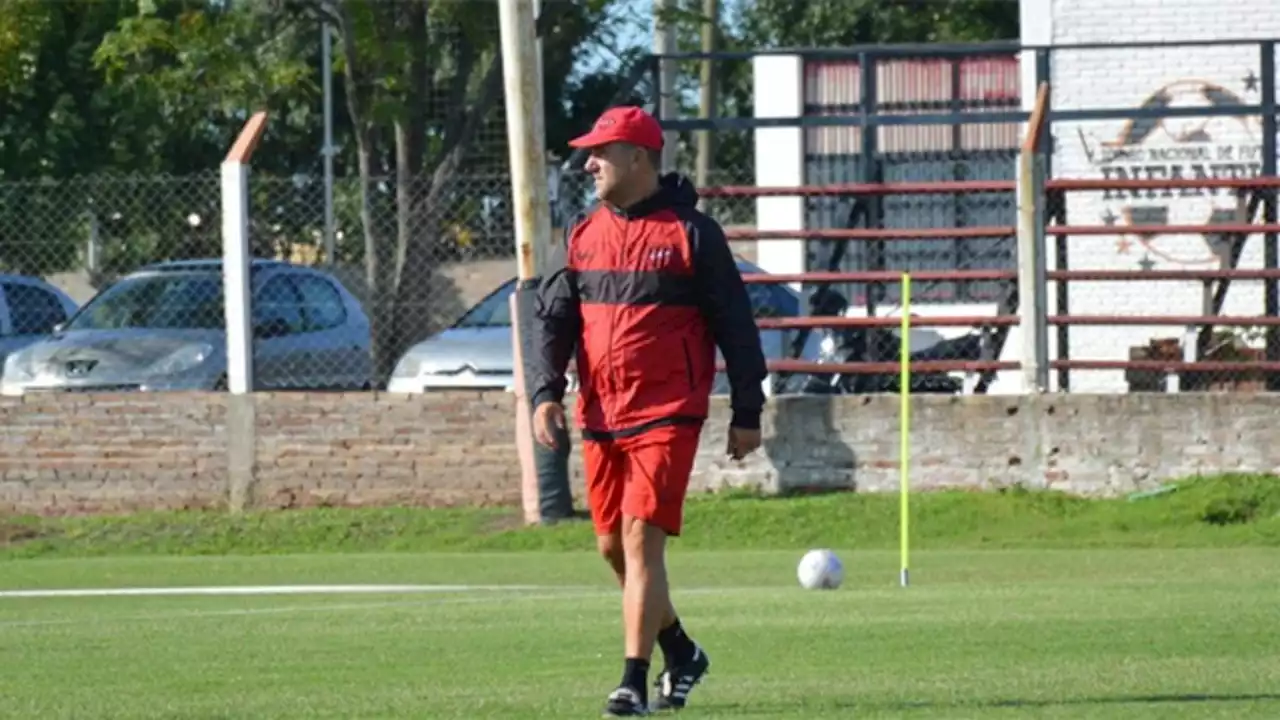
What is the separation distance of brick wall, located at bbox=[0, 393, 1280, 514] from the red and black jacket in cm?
1151

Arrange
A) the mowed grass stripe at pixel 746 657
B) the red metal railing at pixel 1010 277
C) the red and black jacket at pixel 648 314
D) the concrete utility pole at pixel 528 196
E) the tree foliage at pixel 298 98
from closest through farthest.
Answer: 1. the red and black jacket at pixel 648 314
2. the mowed grass stripe at pixel 746 657
3. the concrete utility pole at pixel 528 196
4. the red metal railing at pixel 1010 277
5. the tree foliage at pixel 298 98

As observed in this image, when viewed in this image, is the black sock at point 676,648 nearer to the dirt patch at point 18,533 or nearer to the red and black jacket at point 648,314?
the red and black jacket at point 648,314

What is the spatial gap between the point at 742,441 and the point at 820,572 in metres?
5.63

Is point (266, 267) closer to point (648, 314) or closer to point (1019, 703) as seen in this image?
point (648, 314)

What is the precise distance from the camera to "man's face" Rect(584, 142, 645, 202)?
8.20m

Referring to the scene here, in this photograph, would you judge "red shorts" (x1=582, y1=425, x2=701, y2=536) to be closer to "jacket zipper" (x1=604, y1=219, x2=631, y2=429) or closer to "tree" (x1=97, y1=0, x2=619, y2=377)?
"jacket zipper" (x1=604, y1=219, x2=631, y2=429)

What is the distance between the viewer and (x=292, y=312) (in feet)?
70.3

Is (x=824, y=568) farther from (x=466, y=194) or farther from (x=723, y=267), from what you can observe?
(x=466, y=194)

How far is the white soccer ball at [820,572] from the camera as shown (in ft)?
46.1

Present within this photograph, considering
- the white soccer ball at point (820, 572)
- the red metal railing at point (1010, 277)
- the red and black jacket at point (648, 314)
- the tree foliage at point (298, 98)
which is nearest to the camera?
the red and black jacket at point (648, 314)

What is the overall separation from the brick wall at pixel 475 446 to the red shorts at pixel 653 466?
11.6 metres

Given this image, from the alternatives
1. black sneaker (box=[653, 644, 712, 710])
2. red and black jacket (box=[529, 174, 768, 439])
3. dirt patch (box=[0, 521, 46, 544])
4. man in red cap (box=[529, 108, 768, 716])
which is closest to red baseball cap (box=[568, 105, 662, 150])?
man in red cap (box=[529, 108, 768, 716])

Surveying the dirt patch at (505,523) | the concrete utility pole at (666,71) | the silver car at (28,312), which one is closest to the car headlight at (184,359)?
the silver car at (28,312)

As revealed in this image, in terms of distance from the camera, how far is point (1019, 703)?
8.12 m
